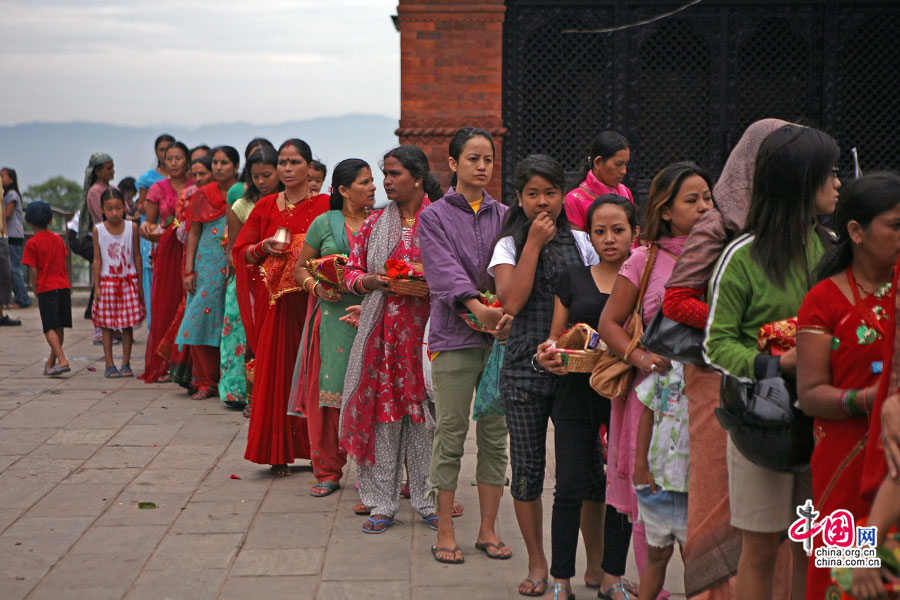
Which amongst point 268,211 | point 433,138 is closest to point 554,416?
point 268,211

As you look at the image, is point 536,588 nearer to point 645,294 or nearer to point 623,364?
point 623,364

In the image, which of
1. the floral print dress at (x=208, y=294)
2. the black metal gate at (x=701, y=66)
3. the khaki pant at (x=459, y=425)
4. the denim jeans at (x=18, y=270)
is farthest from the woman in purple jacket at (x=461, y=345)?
the denim jeans at (x=18, y=270)

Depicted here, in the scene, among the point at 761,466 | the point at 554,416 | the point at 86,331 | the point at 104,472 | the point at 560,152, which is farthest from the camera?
the point at 86,331

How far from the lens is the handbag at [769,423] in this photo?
2988 millimetres

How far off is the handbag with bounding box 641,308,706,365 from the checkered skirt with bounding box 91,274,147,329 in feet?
25.1

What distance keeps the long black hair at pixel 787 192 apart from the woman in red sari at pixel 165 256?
7.36 meters

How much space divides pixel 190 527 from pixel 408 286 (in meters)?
1.76

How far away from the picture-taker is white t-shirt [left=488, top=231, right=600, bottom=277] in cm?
455

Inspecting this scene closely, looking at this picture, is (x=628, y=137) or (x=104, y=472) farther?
(x=628, y=137)

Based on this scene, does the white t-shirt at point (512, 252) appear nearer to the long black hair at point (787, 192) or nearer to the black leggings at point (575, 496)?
the black leggings at point (575, 496)

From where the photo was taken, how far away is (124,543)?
5.15 meters

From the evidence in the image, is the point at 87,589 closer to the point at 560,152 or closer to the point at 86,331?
the point at 560,152

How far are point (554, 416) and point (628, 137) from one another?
652cm

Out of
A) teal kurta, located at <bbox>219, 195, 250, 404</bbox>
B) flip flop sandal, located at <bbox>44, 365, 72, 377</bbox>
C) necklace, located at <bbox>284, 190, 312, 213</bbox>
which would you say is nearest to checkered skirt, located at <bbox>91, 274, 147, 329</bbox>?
flip flop sandal, located at <bbox>44, 365, 72, 377</bbox>
